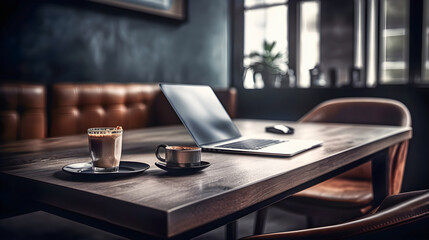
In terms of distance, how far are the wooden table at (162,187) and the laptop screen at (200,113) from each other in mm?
140

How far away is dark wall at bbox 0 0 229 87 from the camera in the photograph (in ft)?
8.54

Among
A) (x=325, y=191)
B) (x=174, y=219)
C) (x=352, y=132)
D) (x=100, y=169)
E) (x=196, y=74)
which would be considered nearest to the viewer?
(x=174, y=219)

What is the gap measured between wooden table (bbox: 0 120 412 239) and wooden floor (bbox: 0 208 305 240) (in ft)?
4.28

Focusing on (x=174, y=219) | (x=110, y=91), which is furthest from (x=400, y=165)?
(x=110, y=91)

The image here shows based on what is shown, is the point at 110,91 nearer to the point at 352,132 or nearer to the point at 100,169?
the point at 352,132

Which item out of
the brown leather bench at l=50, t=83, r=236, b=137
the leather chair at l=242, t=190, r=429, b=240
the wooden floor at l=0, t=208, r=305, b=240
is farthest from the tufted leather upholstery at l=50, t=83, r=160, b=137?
the leather chair at l=242, t=190, r=429, b=240

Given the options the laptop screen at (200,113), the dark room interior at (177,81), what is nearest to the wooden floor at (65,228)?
the dark room interior at (177,81)

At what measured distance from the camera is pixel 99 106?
112 inches

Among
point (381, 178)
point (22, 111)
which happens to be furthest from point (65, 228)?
point (381, 178)

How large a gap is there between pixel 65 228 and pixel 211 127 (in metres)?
1.65

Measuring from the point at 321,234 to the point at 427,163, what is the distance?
267 cm

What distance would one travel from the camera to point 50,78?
2.78 meters

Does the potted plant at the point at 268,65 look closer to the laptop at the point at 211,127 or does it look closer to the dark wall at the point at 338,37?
the dark wall at the point at 338,37

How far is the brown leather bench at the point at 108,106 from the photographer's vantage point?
2.59m
